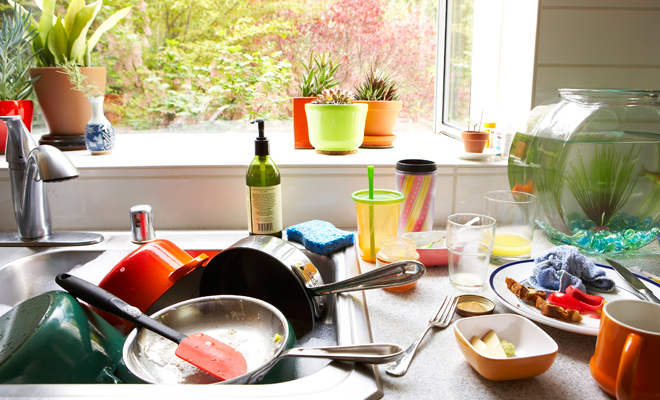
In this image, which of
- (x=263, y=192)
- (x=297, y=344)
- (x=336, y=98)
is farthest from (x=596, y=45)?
(x=297, y=344)

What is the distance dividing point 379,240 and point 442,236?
0.44 ft

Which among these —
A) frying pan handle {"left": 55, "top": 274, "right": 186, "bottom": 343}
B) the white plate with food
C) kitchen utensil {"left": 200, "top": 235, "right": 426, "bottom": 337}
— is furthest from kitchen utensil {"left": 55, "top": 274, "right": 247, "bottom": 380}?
the white plate with food

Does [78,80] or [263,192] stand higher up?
[78,80]

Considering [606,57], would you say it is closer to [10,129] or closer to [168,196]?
[168,196]

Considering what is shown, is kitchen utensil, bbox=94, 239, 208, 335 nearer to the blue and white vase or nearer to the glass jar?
the glass jar

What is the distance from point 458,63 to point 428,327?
44.6 inches

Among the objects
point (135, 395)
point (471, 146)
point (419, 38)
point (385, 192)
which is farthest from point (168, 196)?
point (419, 38)

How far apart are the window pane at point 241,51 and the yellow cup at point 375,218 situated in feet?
2.56

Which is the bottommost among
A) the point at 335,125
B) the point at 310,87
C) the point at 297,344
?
the point at 297,344

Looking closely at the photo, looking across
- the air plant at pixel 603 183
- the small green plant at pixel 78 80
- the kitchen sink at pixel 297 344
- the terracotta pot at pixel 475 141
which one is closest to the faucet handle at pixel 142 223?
the kitchen sink at pixel 297 344

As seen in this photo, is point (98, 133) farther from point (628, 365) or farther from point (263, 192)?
point (628, 365)

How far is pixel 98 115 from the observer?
3.74 ft

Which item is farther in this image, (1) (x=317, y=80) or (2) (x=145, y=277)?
(1) (x=317, y=80)

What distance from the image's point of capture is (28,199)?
91 cm
